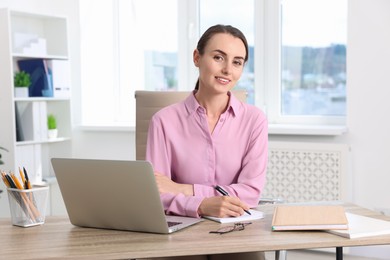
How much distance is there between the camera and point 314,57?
13.5 ft

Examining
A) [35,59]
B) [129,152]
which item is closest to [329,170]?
[129,152]

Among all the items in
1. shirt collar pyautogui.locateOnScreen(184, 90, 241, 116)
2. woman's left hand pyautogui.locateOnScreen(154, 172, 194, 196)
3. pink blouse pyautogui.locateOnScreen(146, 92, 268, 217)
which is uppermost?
shirt collar pyautogui.locateOnScreen(184, 90, 241, 116)

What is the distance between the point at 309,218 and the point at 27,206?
75 centimetres

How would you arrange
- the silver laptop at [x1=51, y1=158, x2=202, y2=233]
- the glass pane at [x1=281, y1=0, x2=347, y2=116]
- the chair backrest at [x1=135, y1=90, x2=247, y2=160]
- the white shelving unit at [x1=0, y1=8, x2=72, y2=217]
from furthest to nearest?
the white shelving unit at [x1=0, y1=8, x2=72, y2=217] → the glass pane at [x1=281, y1=0, x2=347, y2=116] → the chair backrest at [x1=135, y1=90, x2=247, y2=160] → the silver laptop at [x1=51, y1=158, x2=202, y2=233]

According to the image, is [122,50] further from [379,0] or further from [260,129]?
[260,129]

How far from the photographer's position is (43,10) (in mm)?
4648

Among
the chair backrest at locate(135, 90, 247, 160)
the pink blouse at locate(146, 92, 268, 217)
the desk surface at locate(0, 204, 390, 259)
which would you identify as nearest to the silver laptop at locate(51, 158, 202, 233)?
the desk surface at locate(0, 204, 390, 259)

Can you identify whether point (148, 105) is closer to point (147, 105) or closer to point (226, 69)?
point (147, 105)

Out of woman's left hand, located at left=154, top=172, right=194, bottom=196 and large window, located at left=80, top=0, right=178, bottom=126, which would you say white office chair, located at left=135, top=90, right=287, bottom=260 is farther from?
large window, located at left=80, top=0, right=178, bottom=126

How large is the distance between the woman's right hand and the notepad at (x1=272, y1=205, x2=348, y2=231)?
10 cm

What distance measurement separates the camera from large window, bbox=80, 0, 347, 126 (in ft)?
13.4

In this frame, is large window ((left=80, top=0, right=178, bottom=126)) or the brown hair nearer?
the brown hair

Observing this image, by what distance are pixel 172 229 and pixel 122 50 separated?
3401 millimetres

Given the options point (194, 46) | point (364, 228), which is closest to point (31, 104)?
point (194, 46)
